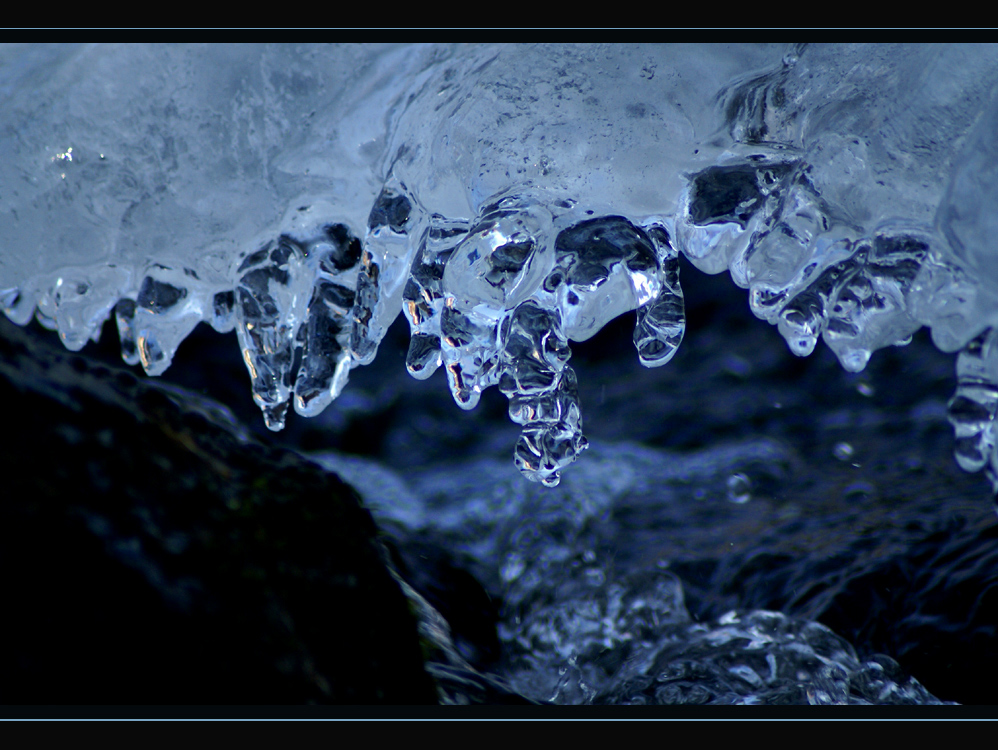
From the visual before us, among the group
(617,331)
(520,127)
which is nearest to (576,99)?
(520,127)

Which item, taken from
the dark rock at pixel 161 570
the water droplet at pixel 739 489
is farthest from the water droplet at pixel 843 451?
the dark rock at pixel 161 570

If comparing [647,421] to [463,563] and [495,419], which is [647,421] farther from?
[463,563]

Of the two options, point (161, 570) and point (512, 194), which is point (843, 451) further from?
point (161, 570)

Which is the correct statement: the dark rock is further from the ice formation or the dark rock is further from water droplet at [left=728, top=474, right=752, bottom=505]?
water droplet at [left=728, top=474, right=752, bottom=505]

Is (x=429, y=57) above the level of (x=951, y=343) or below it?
above

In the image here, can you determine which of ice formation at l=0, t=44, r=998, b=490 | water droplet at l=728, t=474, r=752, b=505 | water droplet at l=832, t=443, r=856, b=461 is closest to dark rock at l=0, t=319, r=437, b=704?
ice formation at l=0, t=44, r=998, b=490

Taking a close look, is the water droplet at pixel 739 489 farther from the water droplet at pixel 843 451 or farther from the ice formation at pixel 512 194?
the ice formation at pixel 512 194
